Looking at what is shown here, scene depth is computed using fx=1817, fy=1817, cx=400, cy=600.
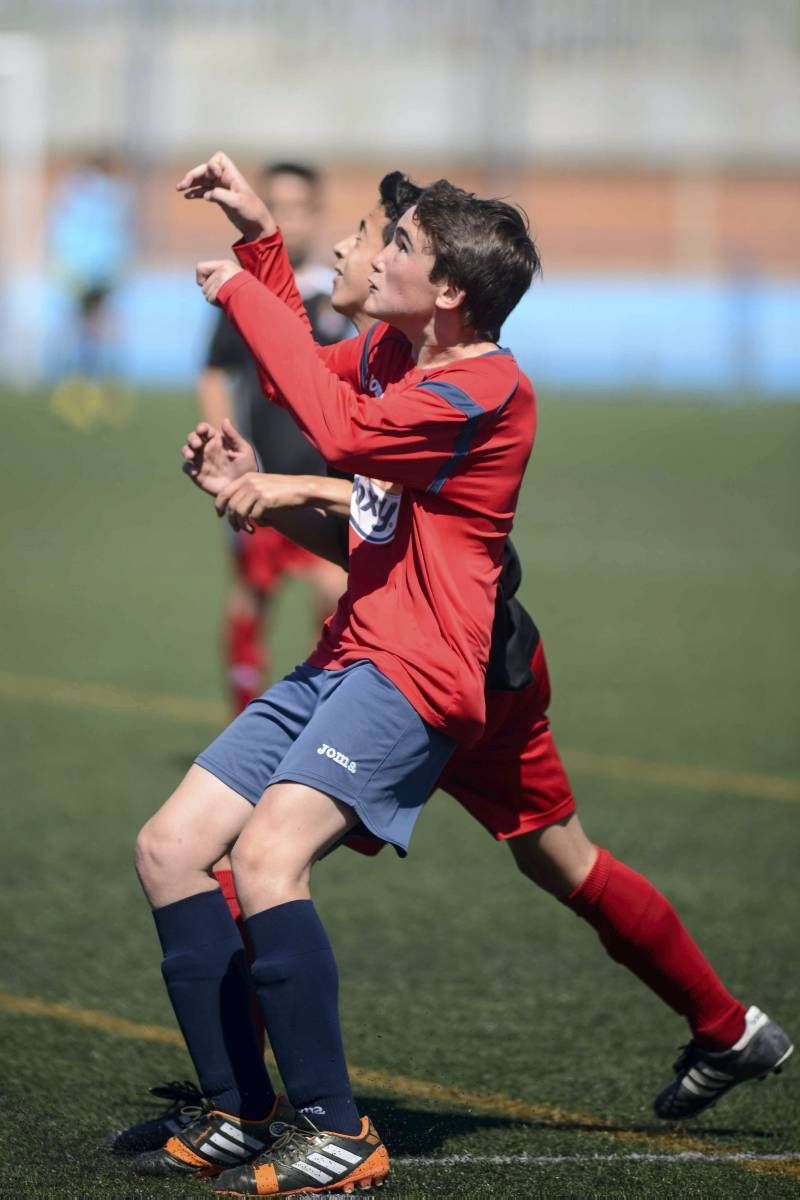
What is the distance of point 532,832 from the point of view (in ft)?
13.4

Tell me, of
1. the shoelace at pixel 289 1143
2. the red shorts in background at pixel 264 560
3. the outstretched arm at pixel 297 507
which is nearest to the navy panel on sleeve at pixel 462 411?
the outstretched arm at pixel 297 507

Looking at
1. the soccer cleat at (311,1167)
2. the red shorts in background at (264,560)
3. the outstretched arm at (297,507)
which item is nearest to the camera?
the soccer cleat at (311,1167)

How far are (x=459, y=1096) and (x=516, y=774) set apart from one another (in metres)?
0.85

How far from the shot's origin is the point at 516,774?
13.2ft

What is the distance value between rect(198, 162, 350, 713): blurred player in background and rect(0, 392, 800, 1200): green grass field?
1.97 ft

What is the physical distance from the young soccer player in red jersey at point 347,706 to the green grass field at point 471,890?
9.9 inches

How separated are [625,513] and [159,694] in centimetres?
857

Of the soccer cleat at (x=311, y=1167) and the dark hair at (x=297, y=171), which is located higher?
the dark hair at (x=297, y=171)

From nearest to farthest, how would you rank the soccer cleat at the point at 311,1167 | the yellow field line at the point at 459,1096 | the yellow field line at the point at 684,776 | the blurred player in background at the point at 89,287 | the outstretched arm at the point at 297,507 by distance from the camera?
the soccer cleat at the point at 311,1167 < the outstretched arm at the point at 297,507 < the yellow field line at the point at 459,1096 < the yellow field line at the point at 684,776 < the blurred player in background at the point at 89,287

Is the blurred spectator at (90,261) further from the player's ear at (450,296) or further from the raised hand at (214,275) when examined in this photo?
the player's ear at (450,296)

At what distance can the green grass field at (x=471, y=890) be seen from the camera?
4.00 metres

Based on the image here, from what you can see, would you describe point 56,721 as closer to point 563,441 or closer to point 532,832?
point 532,832

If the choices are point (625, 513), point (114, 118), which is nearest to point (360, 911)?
point (625, 513)

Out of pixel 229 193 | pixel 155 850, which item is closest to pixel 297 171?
pixel 229 193
